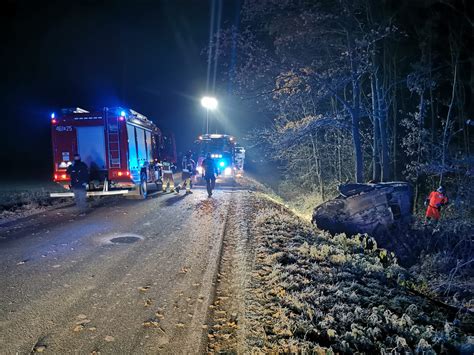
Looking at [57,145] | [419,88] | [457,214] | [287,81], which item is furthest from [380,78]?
[57,145]

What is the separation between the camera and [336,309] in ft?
13.9

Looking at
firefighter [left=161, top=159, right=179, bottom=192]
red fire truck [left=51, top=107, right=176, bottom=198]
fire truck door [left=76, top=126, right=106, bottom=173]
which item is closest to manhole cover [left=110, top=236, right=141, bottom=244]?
red fire truck [left=51, top=107, right=176, bottom=198]

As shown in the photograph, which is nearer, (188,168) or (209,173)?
(209,173)

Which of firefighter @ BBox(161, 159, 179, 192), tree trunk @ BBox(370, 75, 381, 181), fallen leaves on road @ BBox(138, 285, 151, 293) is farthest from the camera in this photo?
firefighter @ BBox(161, 159, 179, 192)

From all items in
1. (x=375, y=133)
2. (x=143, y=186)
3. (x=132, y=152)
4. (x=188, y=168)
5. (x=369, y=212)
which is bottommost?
(x=369, y=212)

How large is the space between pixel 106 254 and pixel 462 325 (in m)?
5.88

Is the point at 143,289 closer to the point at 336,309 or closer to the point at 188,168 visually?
the point at 336,309

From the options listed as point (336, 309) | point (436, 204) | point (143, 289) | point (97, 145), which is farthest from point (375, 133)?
point (143, 289)

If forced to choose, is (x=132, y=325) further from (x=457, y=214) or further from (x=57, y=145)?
(x=457, y=214)

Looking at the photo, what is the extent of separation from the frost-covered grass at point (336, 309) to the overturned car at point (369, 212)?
369 cm

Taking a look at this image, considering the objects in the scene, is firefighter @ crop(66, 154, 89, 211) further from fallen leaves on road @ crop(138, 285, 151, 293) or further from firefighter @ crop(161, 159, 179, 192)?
fallen leaves on road @ crop(138, 285, 151, 293)

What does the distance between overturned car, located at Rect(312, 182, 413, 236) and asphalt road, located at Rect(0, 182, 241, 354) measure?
3593 millimetres

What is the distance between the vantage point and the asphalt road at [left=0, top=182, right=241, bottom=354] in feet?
12.4

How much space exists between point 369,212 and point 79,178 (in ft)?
31.3
